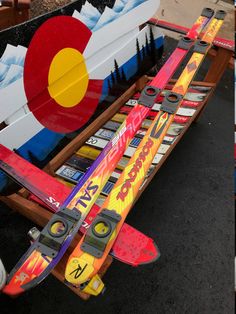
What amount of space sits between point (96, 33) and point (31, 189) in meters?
1.02

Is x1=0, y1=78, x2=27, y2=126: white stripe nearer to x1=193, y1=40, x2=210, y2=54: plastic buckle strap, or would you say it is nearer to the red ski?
the red ski

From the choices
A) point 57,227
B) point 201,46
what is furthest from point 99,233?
point 201,46

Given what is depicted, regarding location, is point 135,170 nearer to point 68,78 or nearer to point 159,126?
point 159,126

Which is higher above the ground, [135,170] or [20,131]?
[20,131]

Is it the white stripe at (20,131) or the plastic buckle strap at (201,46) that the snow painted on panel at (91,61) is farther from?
the plastic buckle strap at (201,46)

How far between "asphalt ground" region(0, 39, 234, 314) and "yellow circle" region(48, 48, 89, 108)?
2.92ft

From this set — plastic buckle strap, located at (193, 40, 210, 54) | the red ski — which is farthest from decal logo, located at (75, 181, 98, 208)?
plastic buckle strap, located at (193, 40, 210, 54)

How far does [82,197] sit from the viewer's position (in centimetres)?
123

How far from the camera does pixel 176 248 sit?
79.6 inches

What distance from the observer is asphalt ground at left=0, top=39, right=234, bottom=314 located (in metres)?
1.72

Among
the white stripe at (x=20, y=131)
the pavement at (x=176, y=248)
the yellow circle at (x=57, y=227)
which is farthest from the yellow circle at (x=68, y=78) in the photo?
the pavement at (x=176, y=248)

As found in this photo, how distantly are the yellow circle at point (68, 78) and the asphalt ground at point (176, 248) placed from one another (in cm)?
89

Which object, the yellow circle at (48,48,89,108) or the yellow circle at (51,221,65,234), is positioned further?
the yellow circle at (48,48,89,108)

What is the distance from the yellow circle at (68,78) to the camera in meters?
1.58
